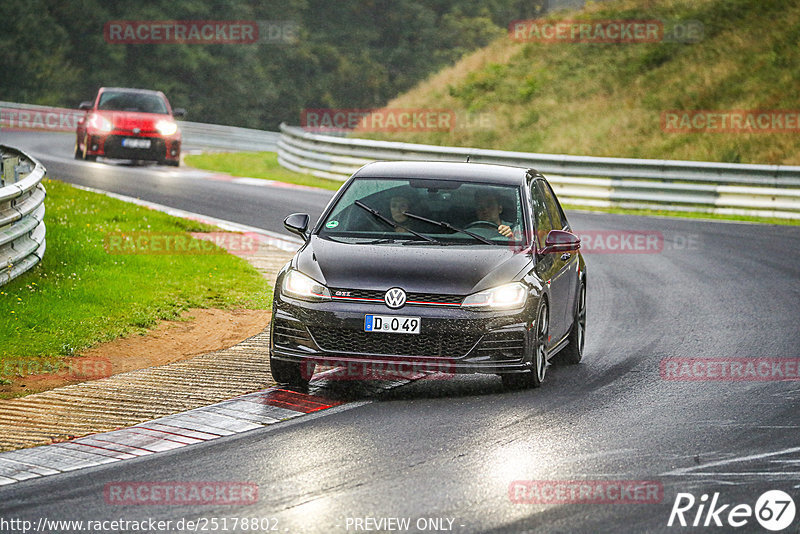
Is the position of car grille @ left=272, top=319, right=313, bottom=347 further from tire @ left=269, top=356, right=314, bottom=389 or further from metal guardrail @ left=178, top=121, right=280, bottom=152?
metal guardrail @ left=178, top=121, right=280, bottom=152

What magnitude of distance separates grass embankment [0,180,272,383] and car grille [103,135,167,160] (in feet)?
36.6

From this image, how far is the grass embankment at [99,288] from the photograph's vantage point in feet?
33.7

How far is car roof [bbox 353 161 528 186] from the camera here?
10.0 meters

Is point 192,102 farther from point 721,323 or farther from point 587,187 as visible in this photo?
point 721,323

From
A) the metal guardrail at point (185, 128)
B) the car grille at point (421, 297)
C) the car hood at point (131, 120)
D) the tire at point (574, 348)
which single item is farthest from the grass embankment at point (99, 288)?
the metal guardrail at point (185, 128)

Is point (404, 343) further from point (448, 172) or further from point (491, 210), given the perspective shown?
point (448, 172)

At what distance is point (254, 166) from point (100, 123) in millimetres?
6452

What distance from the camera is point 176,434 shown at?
25.1 ft

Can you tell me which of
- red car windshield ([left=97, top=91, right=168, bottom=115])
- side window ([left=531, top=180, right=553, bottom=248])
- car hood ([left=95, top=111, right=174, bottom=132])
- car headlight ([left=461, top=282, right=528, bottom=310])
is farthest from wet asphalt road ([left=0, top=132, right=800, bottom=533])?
red car windshield ([left=97, top=91, right=168, bottom=115])

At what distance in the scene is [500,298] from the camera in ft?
28.6

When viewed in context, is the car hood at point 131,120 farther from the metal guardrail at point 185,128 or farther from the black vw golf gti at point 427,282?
the black vw golf gti at point 427,282

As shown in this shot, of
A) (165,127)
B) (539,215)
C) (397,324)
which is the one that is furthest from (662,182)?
(397,324)

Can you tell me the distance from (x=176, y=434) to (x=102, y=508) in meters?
1.63

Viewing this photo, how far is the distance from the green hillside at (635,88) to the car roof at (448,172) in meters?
20.3
